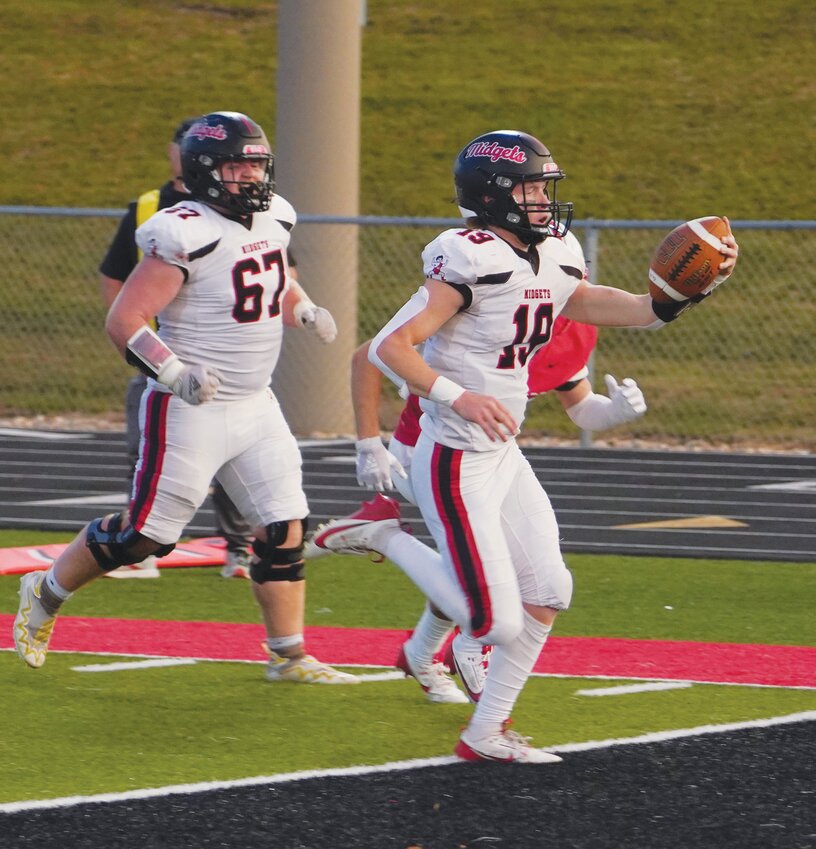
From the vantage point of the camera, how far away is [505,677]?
193 inches

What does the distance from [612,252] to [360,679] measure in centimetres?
1187

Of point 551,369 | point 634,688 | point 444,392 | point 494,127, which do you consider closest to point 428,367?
point 444,392

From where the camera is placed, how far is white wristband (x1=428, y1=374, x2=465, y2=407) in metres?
4.78

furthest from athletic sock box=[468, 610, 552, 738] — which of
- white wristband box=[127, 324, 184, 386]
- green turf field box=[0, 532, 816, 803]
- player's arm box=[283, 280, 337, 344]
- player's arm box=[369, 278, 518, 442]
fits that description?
player's arm box=[283, 280, 337, 344]

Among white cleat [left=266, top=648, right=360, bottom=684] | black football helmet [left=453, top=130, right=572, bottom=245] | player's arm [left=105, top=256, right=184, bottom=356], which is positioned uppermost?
black football helmet [left=453, top=130, right=572, bottom=245]

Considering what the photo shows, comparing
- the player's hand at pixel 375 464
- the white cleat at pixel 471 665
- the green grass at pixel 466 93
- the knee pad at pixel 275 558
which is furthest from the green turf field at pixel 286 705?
the green grass at pixel 466 93

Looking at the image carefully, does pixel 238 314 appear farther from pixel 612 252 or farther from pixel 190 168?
pixel 612 252

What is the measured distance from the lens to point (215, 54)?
2816 cm

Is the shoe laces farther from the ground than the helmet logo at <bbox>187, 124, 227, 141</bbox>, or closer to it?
closer to it

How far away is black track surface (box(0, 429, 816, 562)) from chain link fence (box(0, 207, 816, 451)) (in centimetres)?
119

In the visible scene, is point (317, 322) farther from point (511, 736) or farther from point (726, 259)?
point (511, 736)

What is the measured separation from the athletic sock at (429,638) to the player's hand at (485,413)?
96 cm

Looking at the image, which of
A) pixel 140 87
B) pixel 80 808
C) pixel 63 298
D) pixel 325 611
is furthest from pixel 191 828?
pixel 140 87

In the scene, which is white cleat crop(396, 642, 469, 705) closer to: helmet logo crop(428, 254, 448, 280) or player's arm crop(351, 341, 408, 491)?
player's arm crop(351, 341, 408, 491)
